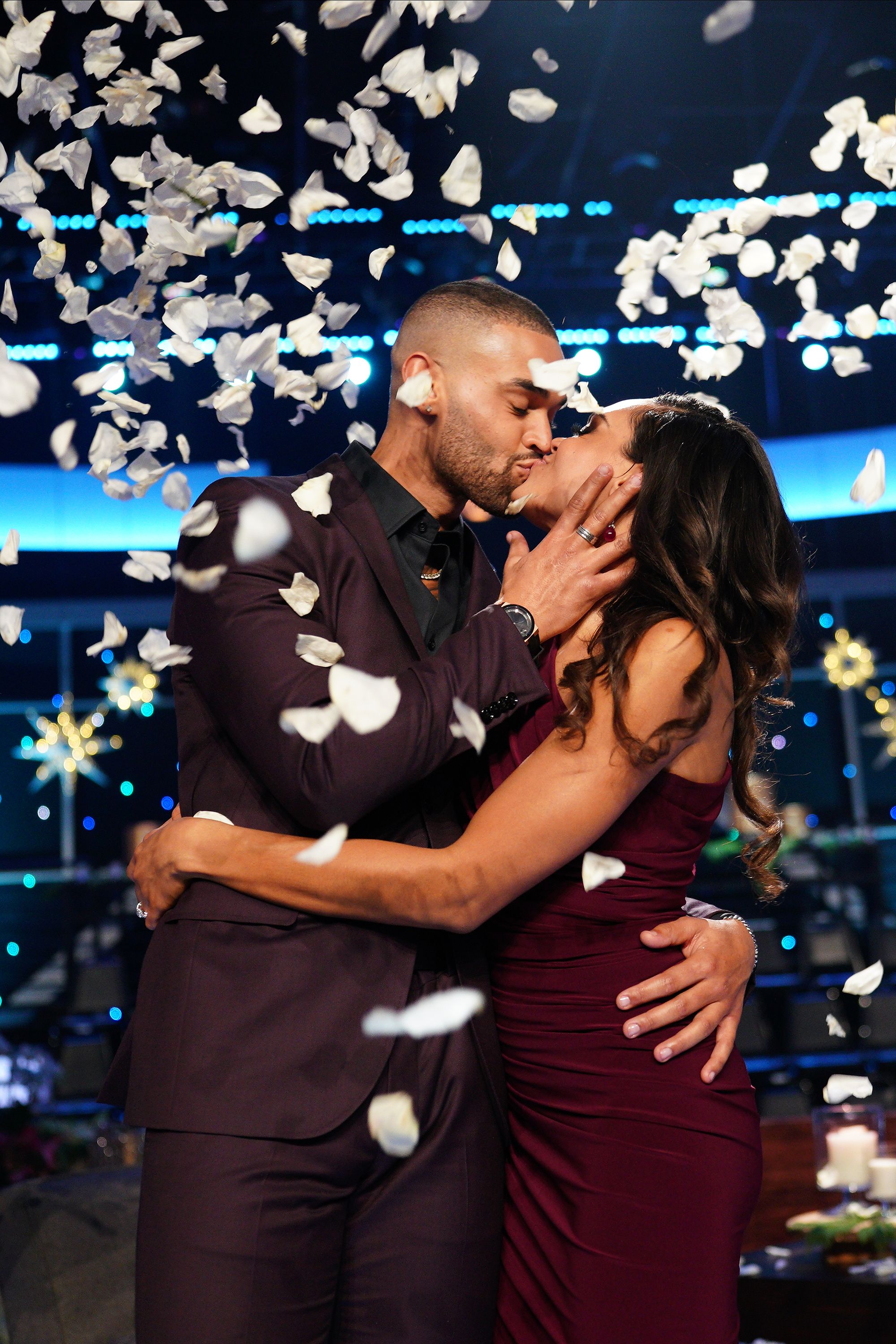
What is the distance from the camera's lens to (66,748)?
1143 cm

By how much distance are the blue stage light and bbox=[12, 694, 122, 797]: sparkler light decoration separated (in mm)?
6693

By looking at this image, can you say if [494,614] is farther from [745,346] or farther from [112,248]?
[745,346]

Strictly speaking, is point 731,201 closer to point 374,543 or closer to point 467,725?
point 374,543

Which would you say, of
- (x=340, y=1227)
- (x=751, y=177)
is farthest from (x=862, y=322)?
(x=340, y=1227)

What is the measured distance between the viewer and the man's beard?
207 centimetres

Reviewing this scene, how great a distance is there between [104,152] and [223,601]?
6.27 metres

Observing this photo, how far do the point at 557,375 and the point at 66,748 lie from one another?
10.1m

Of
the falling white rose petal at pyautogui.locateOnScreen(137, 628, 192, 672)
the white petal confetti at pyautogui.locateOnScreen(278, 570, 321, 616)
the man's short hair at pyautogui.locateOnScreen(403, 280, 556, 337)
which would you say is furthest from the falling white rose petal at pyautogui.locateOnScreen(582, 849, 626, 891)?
the man's short hair at pyautogui.locateOnScreen(403, 280, 556, 337)

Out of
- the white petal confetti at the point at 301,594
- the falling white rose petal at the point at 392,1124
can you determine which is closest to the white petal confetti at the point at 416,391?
the white petal confetti at the point at 301,594

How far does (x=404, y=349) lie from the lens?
2.27 metres

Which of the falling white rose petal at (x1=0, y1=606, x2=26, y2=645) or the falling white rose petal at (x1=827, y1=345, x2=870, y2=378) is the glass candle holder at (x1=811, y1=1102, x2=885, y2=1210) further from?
the falling white rose petal at (x1=0, y1=606, x2=26, y2=645)

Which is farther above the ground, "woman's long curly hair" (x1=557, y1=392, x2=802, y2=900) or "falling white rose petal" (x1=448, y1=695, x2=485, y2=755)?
"woman's long curly hair" (x1=557, y1=392, x2=802, y2=900)

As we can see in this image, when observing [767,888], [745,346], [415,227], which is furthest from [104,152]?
[767,888]

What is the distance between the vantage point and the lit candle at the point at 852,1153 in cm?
286
